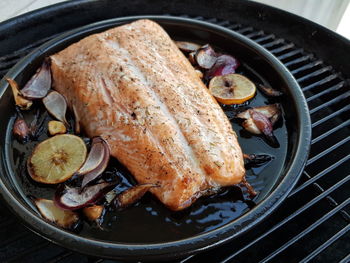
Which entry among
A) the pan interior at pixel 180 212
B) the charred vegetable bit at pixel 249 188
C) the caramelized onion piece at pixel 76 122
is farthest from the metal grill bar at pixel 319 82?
the caramelized onion piece at pixel 76 122

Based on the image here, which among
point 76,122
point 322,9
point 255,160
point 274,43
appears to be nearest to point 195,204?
point 255,160

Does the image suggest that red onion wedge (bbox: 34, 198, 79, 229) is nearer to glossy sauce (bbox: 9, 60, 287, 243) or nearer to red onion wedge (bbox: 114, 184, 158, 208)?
glossy sauce (bbox: 9, 60, 287, 243)

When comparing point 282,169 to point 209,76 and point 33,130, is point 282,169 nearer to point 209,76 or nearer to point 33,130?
point 209,76

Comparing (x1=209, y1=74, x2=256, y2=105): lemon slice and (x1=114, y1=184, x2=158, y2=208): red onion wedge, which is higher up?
(x1=209, y1=74, x2=256, y2=105): lemon slice

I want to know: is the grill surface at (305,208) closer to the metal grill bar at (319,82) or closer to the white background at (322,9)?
the metal grill bar at (319,82)

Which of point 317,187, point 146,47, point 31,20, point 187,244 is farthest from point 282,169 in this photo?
point 31,20

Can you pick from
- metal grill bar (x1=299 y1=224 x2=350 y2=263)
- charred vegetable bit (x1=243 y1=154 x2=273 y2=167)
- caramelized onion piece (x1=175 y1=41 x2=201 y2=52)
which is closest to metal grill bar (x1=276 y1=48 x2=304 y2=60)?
caramelized onion piece (x1=175 y1=41 x2=201 y2=52)
